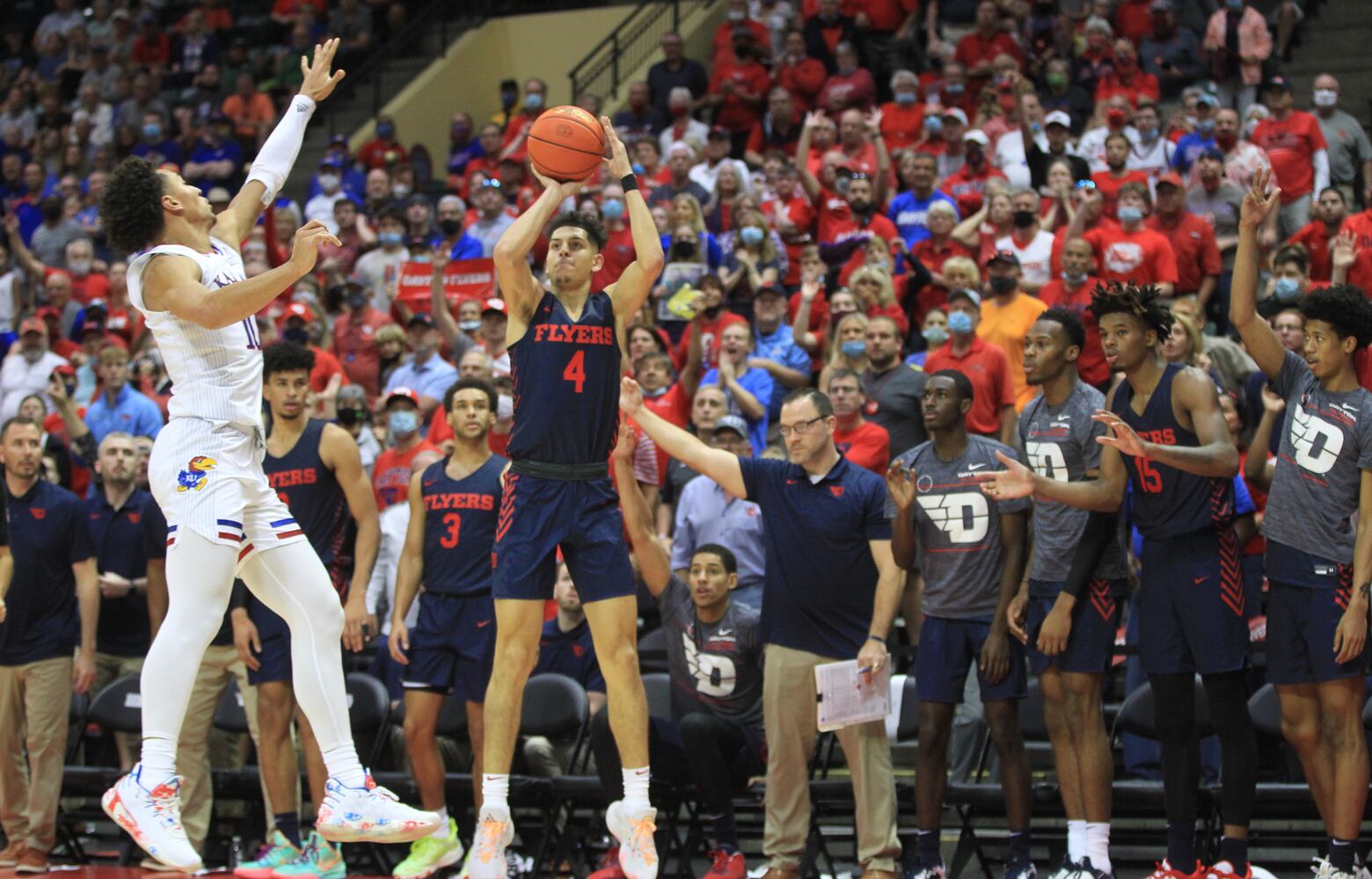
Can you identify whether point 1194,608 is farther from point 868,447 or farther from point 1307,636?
point 868,447

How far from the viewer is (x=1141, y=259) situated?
34.1ft

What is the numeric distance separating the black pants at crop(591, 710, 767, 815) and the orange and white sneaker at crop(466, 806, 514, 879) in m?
1.12

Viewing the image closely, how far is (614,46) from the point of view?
58.8 feet

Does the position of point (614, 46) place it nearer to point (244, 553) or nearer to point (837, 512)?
point (837, 512)

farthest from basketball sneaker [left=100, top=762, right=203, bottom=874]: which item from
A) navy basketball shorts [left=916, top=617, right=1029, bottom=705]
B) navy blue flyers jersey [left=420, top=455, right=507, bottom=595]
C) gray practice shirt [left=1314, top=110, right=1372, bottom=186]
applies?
gray practice shirt [left=1314, top=110, right=1372, bottom=186]

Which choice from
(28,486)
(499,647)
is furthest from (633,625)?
(28,486)

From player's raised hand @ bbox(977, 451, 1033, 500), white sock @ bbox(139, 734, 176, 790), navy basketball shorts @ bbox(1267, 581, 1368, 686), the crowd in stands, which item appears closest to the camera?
white sock @ bbox(139, 734, 176, 790)

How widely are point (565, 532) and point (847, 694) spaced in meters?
1.55

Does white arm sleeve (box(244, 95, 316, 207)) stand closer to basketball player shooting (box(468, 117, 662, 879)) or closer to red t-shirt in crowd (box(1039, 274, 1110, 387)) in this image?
basketball player shooting (box(468, 117, 662, 879))

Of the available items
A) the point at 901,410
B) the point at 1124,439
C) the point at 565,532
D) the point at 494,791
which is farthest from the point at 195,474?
the point at 901,410

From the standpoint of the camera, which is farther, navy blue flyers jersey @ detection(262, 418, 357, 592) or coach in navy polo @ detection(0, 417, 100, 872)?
coach in navy polo @ detection(0, 417, 100, 872)

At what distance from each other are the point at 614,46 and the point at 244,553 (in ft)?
43.6

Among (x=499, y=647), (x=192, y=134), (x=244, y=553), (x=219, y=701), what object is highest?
(x=192, y=134)

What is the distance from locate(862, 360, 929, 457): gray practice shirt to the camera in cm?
913
